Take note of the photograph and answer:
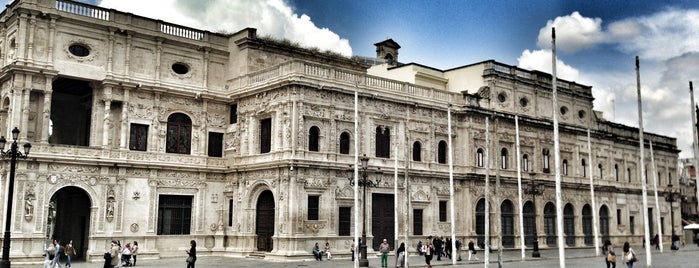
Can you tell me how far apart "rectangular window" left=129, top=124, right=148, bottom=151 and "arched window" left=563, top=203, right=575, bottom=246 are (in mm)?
29725

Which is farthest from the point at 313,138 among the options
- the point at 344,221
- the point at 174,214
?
the point at 174,214

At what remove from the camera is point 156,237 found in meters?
36.2

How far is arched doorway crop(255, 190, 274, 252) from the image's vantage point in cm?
3656

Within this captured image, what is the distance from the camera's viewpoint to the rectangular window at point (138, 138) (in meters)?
36.6

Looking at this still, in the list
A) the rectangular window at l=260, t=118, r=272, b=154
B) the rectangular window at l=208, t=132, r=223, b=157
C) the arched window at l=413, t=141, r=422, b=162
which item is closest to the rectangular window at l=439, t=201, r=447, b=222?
the arched window at l=413, t=141, r=422, b=162

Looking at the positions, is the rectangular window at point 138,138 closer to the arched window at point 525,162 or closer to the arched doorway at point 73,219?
the arched doorway at point 73,219

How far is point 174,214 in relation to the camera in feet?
123

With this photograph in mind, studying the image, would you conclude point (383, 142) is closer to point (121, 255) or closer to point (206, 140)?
point (206, 140)

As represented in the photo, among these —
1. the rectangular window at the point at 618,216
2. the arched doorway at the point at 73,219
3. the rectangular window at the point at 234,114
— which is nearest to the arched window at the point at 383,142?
the rectangular window at the point at 234,114

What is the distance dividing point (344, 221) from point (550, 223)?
18.4 metres

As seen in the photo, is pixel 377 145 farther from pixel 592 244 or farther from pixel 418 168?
pixel 592 244

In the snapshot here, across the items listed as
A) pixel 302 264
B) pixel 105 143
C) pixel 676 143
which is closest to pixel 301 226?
pixel 302 264

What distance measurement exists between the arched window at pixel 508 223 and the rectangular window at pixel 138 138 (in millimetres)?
22779

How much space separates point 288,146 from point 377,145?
614cm
